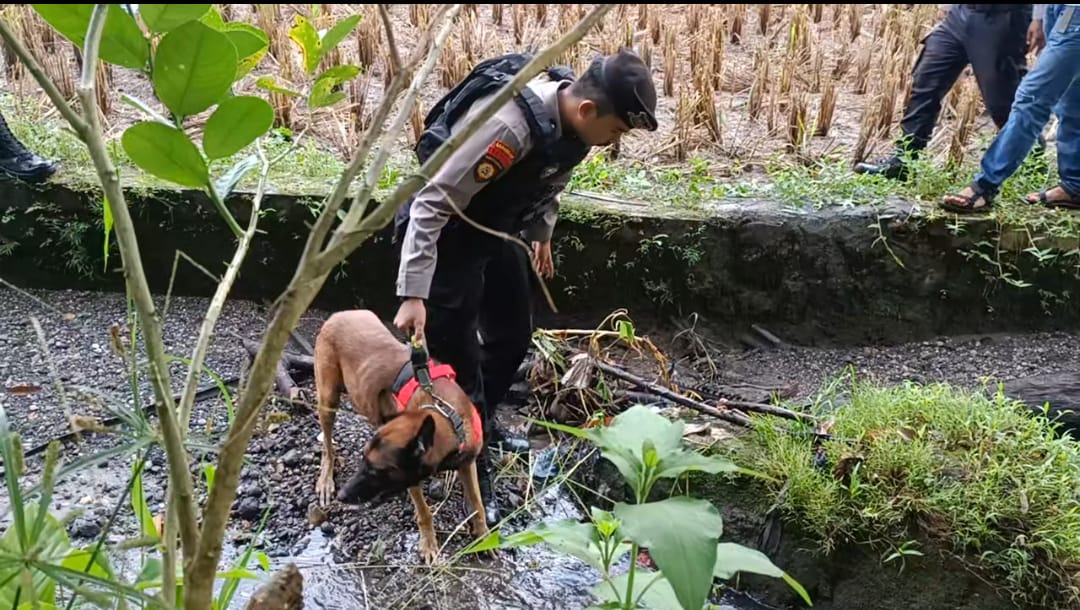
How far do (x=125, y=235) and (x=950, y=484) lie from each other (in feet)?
8.46

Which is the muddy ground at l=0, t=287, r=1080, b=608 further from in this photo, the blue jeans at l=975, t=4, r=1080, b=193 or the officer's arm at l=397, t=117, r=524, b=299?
the blue jeans at l=975, t=4, r=1080, b=193

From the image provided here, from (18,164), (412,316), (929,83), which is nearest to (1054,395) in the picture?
(929,83)

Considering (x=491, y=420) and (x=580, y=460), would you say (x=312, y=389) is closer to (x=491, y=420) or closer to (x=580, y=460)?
(x=491, y=420)

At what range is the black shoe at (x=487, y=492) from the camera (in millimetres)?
3080

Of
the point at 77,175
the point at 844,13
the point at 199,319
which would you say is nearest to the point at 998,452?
the point at 199,319

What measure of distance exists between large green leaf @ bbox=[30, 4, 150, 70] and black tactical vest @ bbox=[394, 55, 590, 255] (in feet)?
5.02

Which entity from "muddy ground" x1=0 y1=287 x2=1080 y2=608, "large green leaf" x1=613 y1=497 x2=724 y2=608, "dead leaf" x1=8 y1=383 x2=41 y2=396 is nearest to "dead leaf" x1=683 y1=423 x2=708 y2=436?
"muddy ground" x1=0 y1=287 x2=1080 y2=608

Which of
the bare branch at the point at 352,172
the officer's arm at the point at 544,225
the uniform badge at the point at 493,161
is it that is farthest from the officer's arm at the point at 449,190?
the bare branch at the point at 352,172

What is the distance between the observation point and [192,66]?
3.01 ft

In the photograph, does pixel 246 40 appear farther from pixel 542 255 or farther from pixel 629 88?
pixel 542 255

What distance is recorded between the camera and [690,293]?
4301 millimetres

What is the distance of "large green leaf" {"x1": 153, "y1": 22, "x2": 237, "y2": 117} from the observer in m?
0.91

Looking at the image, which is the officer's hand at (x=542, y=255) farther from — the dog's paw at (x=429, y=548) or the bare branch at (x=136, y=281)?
the bare branch at (x=136, y=281)

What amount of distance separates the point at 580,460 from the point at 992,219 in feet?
7.78
